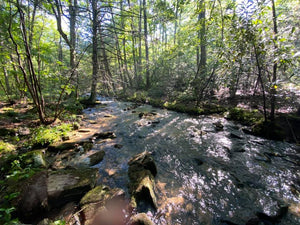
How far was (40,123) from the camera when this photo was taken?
5371 mm

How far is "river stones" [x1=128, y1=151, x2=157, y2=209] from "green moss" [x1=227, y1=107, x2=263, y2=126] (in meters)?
5.47

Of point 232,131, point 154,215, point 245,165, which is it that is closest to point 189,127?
point 232,131

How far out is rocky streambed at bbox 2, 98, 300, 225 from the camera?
221 centimetres

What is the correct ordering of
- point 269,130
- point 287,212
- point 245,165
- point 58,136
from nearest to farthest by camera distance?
point 287,212 → point 245,165 → point 58,136 → point 269,130

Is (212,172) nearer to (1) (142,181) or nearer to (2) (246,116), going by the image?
(1) (142,181)

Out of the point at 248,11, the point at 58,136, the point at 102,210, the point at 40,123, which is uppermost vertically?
the point at 248,11

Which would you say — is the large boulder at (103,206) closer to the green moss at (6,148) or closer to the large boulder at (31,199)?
the large boulder at (31,199)

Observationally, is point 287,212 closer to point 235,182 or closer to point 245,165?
point 235,182

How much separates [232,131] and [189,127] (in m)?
1.85

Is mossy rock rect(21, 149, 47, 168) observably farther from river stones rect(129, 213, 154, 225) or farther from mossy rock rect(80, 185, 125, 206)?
river stones rect(129, 213, 154, 225)

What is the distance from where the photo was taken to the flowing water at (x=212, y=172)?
2387 mm

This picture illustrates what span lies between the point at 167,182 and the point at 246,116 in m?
5.82

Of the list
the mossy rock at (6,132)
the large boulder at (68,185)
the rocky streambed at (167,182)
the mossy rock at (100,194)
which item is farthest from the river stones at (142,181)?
the mossy rock at (6,132)

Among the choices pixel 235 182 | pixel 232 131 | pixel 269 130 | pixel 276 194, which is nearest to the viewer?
pixel 276 194
